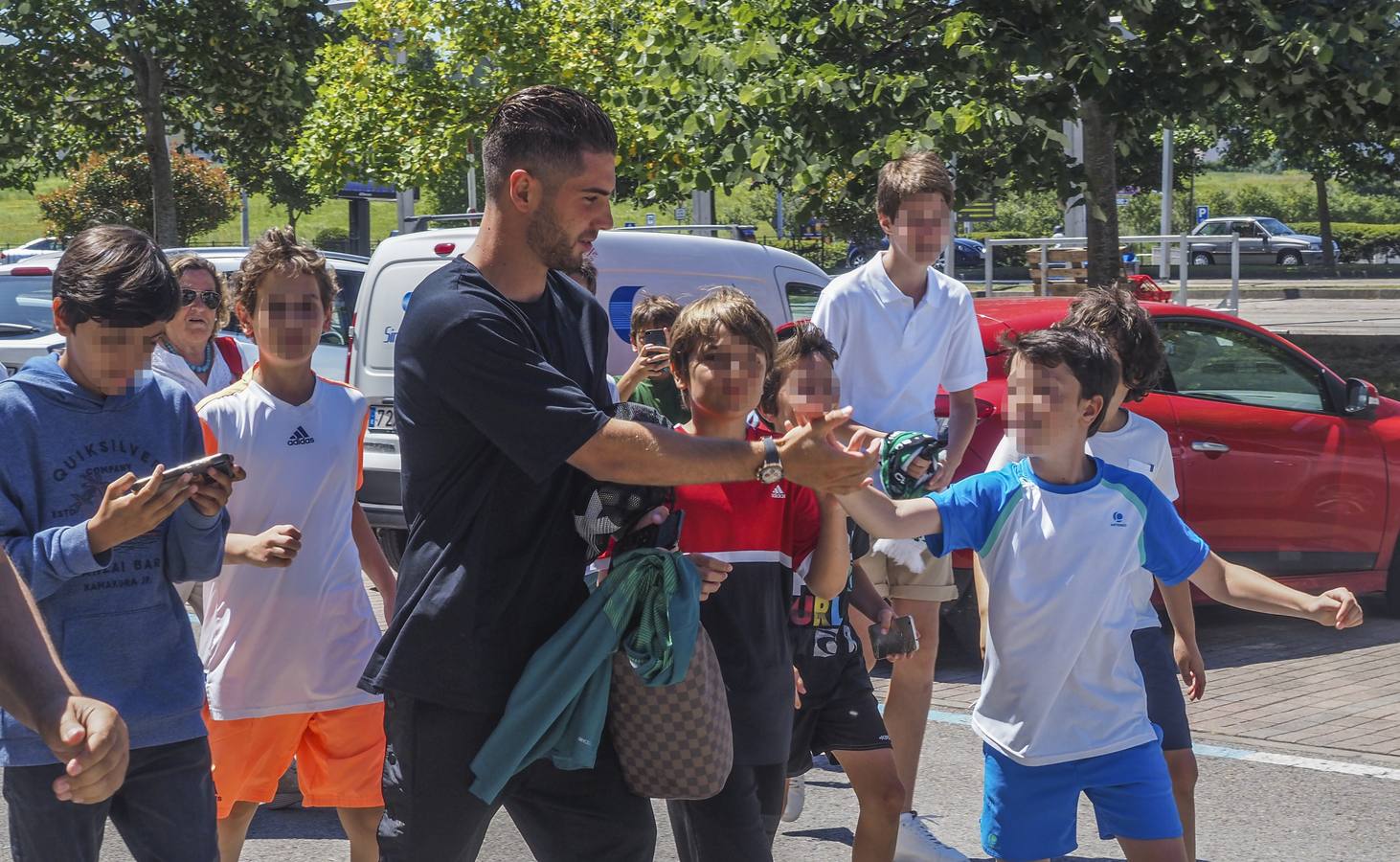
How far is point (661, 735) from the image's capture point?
9.45 feet

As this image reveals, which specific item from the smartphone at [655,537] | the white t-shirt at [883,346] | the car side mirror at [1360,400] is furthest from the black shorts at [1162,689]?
the car side mirror at [1360,400]

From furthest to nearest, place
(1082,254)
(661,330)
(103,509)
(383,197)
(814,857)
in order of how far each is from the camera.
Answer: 1. (383,197)
2. (1082,254)
3. (661,330)
4. (814,857)
5. (103,509)

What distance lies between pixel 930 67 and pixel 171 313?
9.36 meters

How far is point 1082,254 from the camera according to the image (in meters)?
16.5

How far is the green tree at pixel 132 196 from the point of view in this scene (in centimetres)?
3884

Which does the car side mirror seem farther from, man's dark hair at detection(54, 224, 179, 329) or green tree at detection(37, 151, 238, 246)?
green tree at detection(37, 151, 238, 246)

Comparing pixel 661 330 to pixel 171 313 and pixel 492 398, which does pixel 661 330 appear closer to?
pixel 171 313

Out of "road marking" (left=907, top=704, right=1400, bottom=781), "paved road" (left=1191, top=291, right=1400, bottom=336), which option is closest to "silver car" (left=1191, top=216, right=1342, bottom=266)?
"paved road" (left=1191, top=291, right=1400, bottom=336)

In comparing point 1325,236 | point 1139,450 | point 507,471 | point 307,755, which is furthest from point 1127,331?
point 1325,236

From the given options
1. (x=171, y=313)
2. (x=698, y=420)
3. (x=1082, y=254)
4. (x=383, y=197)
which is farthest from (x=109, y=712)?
(x=383, y=197)

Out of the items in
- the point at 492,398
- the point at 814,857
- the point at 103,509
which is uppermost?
the point at 492,398

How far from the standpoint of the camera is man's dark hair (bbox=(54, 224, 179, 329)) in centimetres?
307

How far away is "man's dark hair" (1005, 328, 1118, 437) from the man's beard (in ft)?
4.09

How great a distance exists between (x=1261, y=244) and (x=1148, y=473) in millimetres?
53299
